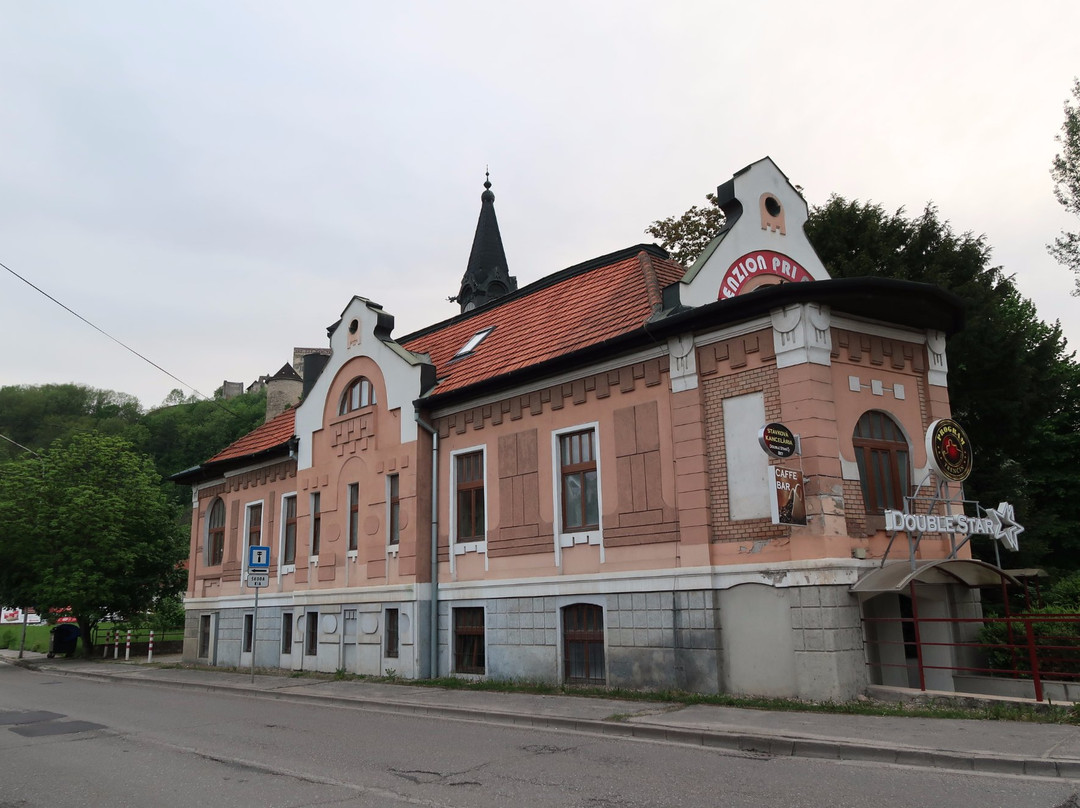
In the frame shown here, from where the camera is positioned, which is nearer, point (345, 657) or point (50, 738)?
point (50, 738)

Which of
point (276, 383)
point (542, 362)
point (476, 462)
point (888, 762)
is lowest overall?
point (888, 762)

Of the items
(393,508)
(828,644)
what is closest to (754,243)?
(828,644)

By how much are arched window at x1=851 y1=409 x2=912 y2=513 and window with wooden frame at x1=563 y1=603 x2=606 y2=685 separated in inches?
209

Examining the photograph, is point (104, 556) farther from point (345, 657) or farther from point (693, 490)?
point (693, 490)

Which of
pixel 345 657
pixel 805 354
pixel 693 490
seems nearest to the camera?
pixel 805 354

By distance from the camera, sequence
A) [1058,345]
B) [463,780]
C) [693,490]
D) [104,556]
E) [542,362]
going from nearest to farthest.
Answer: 1. [463,780]
2. [693,490]
3. [542,362]
4. [1058,345]
5. [104,556]

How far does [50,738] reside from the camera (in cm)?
1156

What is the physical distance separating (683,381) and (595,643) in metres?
5.23

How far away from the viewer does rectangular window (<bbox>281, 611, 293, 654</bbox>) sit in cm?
2341

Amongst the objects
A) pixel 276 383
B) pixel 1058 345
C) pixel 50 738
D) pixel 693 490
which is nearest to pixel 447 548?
pixel 693 490

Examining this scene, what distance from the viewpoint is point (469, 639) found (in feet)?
60.3

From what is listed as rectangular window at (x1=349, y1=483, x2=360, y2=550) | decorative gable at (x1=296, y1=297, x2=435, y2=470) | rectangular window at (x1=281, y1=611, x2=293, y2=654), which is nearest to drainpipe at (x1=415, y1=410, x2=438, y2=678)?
decorative gable at (x1=296, y1=297, x2=435, y2=470)

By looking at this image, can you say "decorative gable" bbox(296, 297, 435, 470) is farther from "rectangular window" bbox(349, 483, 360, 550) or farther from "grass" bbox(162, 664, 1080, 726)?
"grass" bbox(162, 664, 1080, 726)

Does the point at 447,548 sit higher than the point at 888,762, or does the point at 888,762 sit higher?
the point at 447,548
